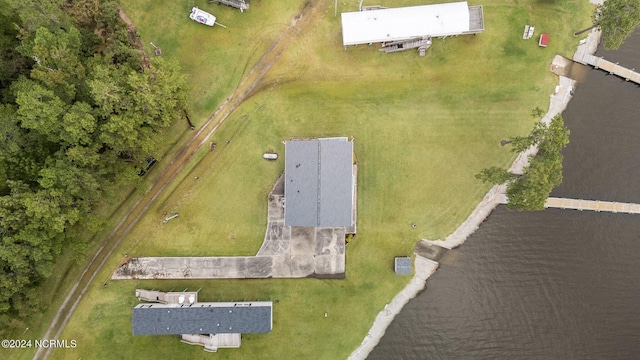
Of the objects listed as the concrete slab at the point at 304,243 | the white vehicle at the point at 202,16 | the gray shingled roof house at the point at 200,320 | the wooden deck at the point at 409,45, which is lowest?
the gray shingled roof house at the point at 200,320

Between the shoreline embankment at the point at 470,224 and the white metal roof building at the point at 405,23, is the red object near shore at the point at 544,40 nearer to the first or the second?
the shoreline embankment at the point at 470,224

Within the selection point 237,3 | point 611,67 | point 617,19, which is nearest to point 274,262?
point 237,3

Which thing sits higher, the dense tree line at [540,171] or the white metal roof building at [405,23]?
the white metal roof building at [405,23]

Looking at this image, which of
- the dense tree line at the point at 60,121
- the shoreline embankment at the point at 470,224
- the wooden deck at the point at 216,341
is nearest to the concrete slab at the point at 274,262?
the wooden deck at the point at 216,341

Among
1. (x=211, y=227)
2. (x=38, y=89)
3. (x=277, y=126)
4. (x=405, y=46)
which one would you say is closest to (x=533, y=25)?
(x=405, y=46)

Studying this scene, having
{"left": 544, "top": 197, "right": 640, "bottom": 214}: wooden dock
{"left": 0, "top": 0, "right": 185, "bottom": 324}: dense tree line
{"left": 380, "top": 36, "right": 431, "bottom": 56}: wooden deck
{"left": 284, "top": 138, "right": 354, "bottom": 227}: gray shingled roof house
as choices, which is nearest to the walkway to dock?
{"left": 544, "top": 197, "right": 640, "bottom": 214}: wooden dock

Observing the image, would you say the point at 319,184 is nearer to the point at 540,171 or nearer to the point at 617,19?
the point at 540,171

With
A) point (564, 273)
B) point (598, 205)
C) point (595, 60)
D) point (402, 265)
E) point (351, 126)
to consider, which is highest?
point (595, 60)
